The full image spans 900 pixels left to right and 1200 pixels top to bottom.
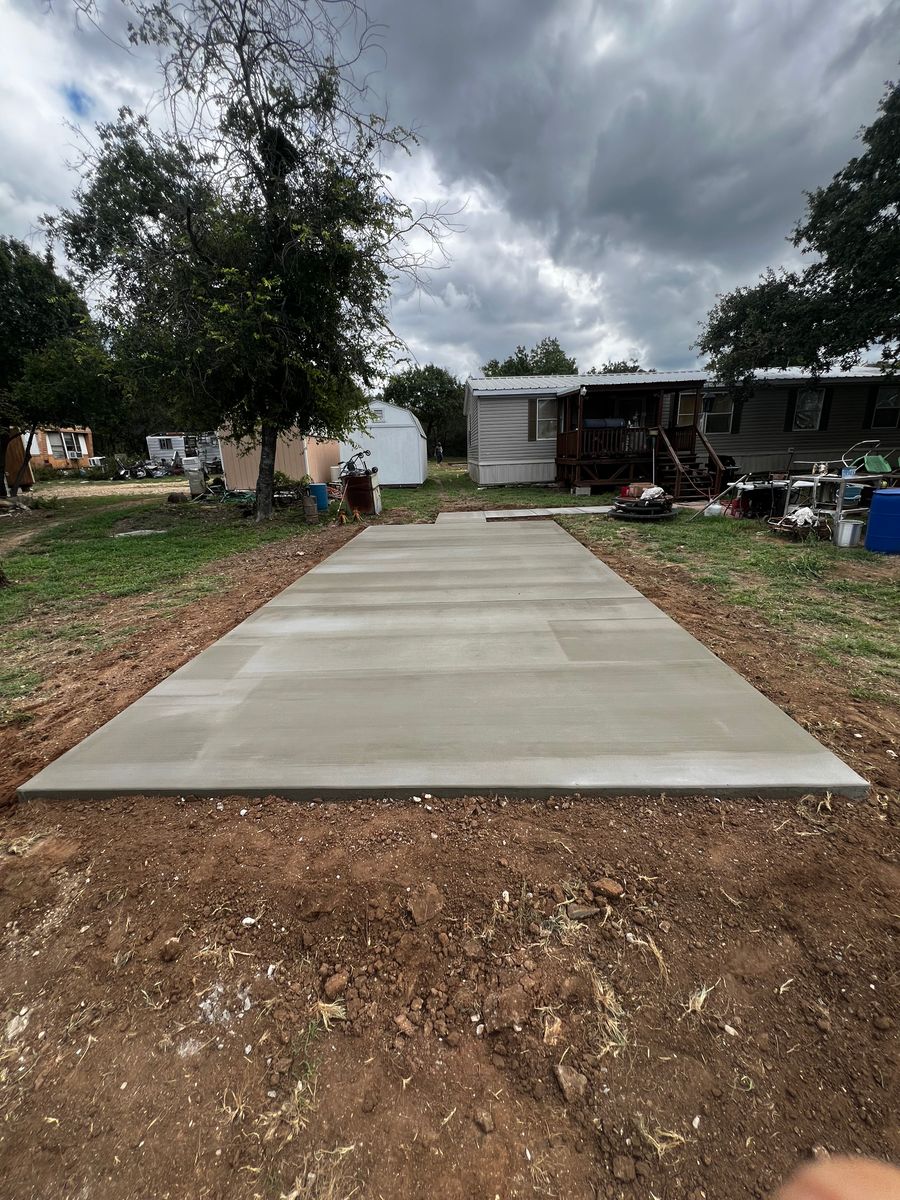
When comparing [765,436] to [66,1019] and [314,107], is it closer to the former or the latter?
[314,107]

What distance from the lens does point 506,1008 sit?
144 centimetres

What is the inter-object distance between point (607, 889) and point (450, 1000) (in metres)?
0.64

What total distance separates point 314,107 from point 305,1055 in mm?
10481

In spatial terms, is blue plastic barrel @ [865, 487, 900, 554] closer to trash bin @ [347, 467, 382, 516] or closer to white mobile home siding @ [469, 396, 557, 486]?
trash bin @ [347, 467, 382, 516]

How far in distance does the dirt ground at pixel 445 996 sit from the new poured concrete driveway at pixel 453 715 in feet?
0.48

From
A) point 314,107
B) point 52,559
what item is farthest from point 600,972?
point 314,107

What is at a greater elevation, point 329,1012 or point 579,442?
point 579,442

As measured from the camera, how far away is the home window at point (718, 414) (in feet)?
50.4

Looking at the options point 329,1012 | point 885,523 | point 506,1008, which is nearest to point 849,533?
point 885,523

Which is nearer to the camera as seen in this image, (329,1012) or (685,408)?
(329,1012)

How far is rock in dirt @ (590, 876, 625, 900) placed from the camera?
1.75 m

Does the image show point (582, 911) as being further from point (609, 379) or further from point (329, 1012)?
point (609, 379)

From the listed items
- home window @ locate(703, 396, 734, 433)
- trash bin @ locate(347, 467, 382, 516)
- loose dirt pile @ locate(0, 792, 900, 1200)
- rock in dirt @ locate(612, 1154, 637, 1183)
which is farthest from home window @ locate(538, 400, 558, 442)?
rock in dirt @ locate(612, 1154, 637, 1183)

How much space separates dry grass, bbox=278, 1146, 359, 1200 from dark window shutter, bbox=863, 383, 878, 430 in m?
20.8
